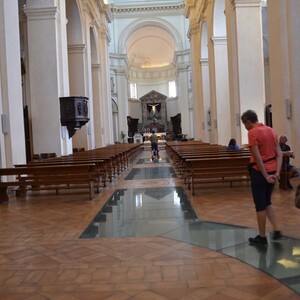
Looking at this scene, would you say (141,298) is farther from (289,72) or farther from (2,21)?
(2,21)

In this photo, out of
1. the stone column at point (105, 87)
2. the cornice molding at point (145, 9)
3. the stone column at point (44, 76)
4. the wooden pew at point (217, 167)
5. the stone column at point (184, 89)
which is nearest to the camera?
the wooden pew at point (217, 167)

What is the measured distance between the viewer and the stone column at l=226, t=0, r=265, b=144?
13312 millimetres

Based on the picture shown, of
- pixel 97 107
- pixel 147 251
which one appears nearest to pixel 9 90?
pixel 147 251

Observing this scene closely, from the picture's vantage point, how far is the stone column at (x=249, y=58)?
43.7 feet

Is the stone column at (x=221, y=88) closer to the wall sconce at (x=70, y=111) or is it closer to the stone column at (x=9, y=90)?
the wall sconce at (x=70, y=111)

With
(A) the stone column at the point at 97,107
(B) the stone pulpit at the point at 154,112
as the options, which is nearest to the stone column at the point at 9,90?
(A) the stone column at the point at 97,107

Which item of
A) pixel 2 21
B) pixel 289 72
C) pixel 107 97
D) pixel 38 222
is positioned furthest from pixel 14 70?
pixel 107 97

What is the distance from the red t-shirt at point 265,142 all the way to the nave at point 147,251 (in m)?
0.87

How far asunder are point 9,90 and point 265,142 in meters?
7.21

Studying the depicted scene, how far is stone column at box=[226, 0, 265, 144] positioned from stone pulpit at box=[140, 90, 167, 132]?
31.5 m

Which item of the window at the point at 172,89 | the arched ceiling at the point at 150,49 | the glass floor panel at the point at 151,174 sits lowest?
the glass floor panel at the point at 151,174

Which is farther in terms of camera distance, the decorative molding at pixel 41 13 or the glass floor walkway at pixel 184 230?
the decorative molding at pixel 41 13

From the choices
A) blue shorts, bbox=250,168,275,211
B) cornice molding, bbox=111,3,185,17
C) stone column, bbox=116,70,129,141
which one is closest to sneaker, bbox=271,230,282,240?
blue shorts, bbox=250,168,275,211

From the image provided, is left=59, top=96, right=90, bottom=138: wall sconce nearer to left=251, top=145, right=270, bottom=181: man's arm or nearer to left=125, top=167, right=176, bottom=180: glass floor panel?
left=125, top=167, right=176, bottom=180: glass floor panel
